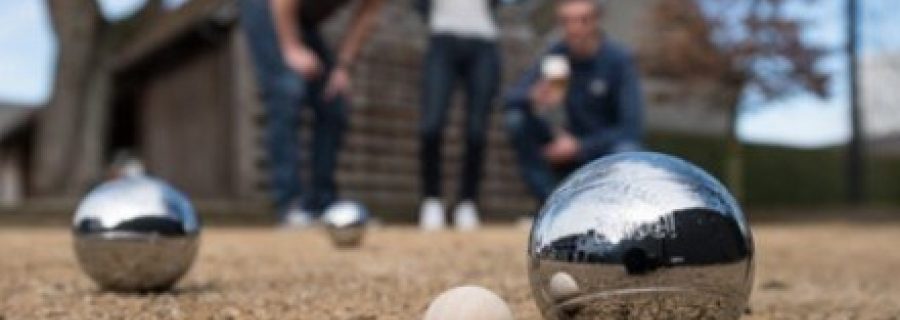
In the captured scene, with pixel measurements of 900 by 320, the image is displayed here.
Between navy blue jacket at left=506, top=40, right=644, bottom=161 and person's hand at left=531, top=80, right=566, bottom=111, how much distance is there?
0.15 meters

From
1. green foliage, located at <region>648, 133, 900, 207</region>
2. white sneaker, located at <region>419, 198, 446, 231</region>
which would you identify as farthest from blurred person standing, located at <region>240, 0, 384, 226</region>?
green foliage, located at <region>648, 133, 900, 207</region>

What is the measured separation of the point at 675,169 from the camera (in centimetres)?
205

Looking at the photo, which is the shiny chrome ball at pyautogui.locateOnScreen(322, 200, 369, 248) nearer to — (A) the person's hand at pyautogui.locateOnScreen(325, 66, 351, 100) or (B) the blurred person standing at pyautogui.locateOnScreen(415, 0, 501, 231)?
(A) the person's hand at pyautogui.locateOnScreen(325, 66, 351, 100)

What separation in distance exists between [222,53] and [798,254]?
915 cm

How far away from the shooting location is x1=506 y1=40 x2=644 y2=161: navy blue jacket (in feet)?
22.3

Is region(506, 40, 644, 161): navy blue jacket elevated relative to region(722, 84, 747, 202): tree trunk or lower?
elevated

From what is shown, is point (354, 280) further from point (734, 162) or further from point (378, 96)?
point (734, 162)

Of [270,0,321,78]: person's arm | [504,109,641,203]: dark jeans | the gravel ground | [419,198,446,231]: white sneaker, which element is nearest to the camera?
the gravel ground

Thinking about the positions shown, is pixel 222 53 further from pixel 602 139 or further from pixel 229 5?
pixel 602 139

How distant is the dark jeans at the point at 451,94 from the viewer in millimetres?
6453

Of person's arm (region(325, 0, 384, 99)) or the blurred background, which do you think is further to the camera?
the blurred background

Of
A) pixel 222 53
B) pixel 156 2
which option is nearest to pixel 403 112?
pixel 222 53

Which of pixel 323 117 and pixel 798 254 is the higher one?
pixel 323 117

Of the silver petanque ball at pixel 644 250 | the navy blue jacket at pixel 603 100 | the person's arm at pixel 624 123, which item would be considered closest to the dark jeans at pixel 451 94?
the navy blue jacket at pixel 603 100
